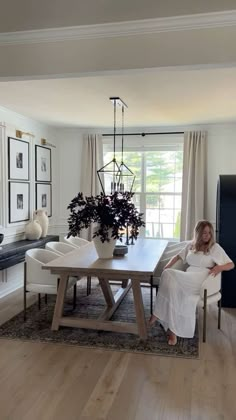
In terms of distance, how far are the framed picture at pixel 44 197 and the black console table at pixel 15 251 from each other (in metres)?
0.88

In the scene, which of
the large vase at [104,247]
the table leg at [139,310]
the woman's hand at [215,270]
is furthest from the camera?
the large vase at [104,247]

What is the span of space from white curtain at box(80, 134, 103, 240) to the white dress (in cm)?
332

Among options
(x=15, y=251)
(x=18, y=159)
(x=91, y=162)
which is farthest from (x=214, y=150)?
(x=15, y=251)

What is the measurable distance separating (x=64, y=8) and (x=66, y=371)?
2667 mm

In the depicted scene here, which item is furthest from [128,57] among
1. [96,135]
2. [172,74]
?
[96,135]

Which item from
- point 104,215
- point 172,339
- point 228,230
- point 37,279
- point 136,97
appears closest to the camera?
point 172,339

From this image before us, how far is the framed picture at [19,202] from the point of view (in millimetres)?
5320

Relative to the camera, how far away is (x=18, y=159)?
5469 mm

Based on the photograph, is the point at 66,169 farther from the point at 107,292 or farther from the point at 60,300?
the point at 60,300

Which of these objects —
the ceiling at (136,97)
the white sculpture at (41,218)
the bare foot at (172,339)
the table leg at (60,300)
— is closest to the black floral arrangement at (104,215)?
the table leg at (60,300)

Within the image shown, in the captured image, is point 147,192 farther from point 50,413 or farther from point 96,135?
point 50,413

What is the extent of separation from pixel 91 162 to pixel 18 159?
1.61 meters

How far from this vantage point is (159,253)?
4297 mm

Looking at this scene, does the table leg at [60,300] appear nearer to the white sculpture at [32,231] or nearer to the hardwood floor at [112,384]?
the hardwood floor at [112,384]
